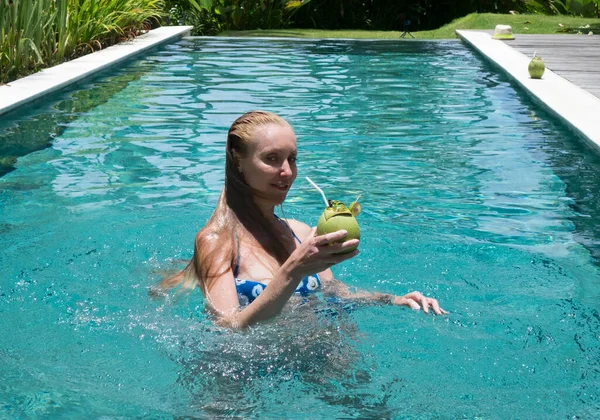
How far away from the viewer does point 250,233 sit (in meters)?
3.72

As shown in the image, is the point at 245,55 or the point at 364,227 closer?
the point at 364,227

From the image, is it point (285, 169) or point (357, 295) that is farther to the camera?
point (357, 295)

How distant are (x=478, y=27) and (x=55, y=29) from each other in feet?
36.7

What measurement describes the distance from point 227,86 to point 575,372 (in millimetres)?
9277

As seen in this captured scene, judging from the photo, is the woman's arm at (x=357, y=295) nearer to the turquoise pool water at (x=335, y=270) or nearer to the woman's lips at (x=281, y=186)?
the turquoise pool water at (x=335, y=270)

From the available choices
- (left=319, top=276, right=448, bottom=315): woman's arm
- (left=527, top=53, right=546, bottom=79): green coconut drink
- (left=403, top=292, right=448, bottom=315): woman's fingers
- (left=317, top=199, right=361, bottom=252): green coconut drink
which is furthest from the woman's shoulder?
(left=527, top=53, right=546, bottom=79): green coconut drink

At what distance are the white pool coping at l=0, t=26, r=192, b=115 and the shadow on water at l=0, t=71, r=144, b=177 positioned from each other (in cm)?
14

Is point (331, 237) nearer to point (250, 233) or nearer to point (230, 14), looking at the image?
point (250, 233)

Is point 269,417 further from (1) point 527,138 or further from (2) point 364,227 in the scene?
(1) point 527,138

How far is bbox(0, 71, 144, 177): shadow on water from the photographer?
856 centimetres

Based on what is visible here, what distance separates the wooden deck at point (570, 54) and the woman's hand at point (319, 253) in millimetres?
8142

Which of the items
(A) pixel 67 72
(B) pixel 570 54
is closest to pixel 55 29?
(A) pixel 67 72

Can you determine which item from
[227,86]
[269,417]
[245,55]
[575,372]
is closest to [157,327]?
[269,417]

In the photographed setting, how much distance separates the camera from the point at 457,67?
15.1m
